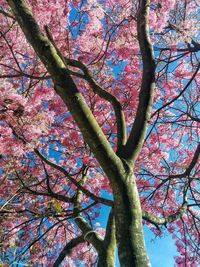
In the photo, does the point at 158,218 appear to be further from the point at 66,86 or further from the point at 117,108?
the point at 66,86

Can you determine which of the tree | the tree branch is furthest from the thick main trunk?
the tree branch

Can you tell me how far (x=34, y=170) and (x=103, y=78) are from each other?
99.0 inches

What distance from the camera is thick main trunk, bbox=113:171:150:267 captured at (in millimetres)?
2969

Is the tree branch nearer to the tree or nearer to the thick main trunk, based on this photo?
the tree

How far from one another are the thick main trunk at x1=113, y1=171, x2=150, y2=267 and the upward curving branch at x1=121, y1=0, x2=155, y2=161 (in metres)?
0.40

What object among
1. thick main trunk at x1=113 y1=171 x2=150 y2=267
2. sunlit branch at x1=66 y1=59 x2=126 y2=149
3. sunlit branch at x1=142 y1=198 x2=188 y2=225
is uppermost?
sunlit branch at x1=66 y1=59 x2=126 y2=149


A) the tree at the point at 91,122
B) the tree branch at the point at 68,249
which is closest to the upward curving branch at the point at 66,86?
the tree at the point at 91,122

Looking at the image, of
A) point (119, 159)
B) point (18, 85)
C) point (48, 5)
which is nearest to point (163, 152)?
point (18, 85)

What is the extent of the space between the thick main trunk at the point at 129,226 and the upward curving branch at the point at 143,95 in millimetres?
400

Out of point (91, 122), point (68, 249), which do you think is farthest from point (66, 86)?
point (68, 249)

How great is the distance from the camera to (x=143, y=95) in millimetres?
4098

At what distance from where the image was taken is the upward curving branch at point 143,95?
12.3ft

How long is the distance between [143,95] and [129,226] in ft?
5.19

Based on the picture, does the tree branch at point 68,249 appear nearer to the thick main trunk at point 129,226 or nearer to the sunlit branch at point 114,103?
the sunlit branch at point 114,103
